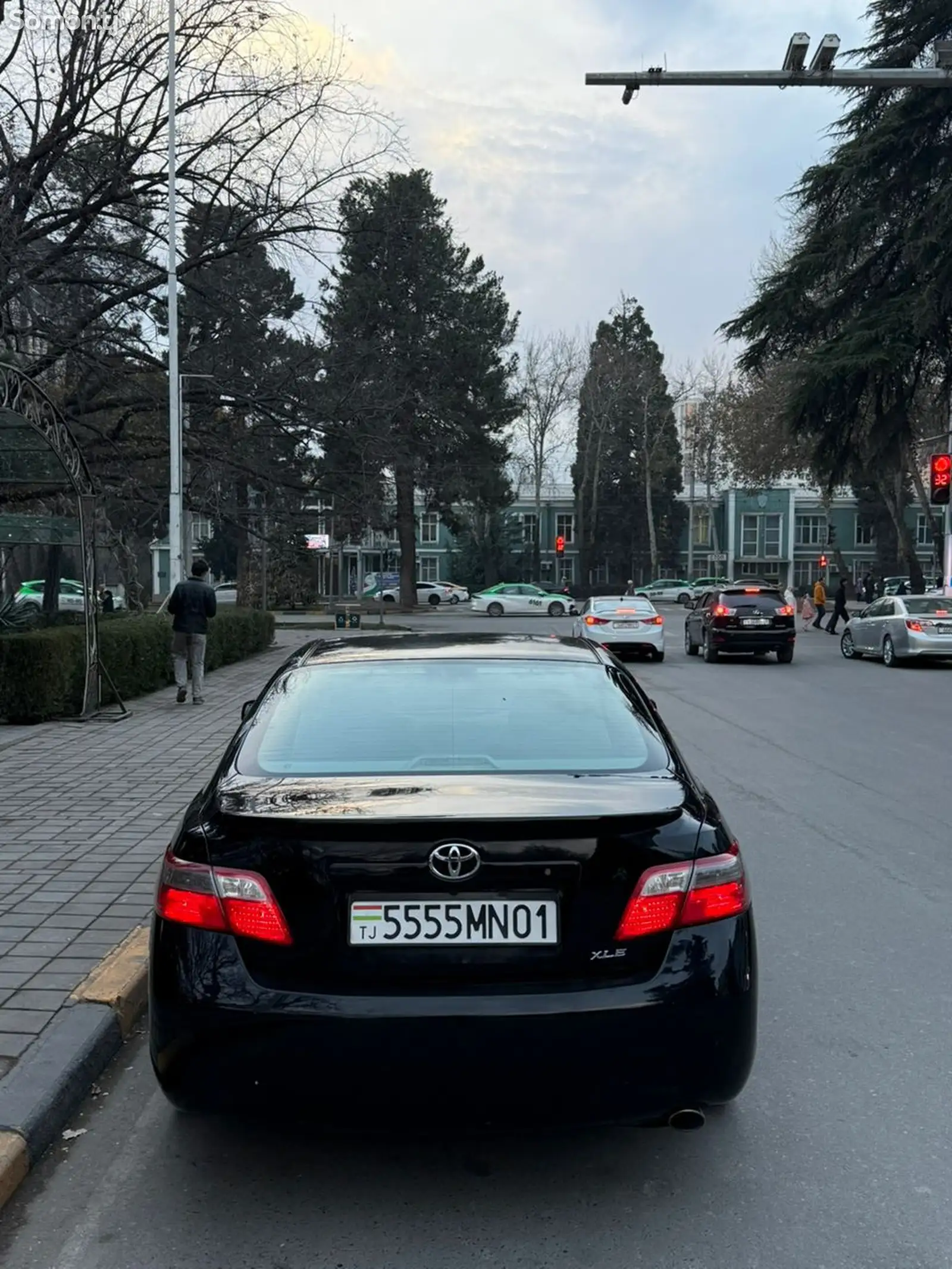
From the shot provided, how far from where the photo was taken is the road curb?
340 cm

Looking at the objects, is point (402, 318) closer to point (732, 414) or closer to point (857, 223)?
point (732, 414)

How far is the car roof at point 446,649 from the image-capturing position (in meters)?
4.57

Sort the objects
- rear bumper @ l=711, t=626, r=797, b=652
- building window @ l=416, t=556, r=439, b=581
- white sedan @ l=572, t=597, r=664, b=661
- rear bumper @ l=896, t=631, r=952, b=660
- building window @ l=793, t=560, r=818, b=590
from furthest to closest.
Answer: building window @ l=416, t=556, r=439, b=581 → building window @ l=793, t=560, r=818, b=590 → white sedan @ l=572, t=597, r=664, b=661 → rear bumper @ l=711, t=626, r=797, b=652 → rear bumper @ l=896, t=631, r=952, b=660

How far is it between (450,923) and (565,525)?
294 feet

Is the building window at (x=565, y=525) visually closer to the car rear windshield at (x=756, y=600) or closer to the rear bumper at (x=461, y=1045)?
the car rear windshield at (x=756, y=600)

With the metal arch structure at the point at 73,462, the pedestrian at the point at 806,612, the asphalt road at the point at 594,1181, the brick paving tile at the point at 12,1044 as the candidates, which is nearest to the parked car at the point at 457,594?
the pedestrian at the point at 806,612

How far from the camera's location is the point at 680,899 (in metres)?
3.13

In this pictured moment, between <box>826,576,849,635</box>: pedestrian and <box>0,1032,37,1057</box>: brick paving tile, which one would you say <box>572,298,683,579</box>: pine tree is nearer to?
<box>826,576,849,635</box>: pedestrian

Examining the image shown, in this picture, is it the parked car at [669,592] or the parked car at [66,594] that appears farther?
the parked car at [669,592]

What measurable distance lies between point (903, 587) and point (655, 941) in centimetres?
4415

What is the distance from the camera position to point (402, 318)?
50.9 m

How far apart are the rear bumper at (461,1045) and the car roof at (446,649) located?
5.37 ft

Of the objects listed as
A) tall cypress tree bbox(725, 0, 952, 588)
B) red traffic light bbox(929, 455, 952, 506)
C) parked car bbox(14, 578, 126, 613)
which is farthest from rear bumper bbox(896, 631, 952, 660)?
parked car bbox(14, 578, 126, 613)

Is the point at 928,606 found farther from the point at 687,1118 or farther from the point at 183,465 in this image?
the point at 687,1118
